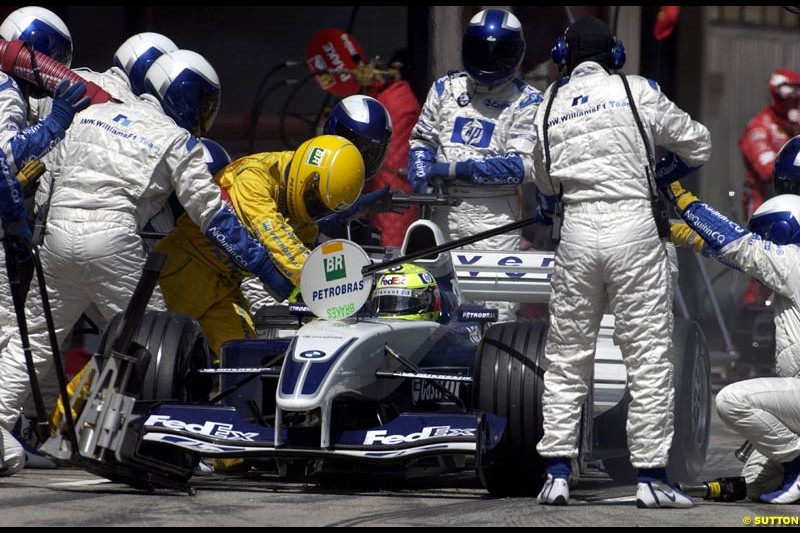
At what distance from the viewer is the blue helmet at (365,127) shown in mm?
9547

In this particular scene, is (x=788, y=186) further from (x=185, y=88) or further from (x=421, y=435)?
(x=185, y=88)

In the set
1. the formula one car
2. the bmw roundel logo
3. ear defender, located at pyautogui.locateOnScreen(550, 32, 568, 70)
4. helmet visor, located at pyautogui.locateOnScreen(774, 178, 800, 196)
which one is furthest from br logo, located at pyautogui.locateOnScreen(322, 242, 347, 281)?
helmet visor, located at pyautogui.locateOnScreen(774, 178, 800, 196)

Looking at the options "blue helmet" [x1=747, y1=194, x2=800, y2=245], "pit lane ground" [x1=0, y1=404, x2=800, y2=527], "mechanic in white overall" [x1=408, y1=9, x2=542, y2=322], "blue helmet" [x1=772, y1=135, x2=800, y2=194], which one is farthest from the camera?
"mechanic in white overall" [x1=408, y1=9, x2=542, y2=322]

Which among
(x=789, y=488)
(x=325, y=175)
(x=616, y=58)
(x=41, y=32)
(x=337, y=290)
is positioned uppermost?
(x=41, y=32)

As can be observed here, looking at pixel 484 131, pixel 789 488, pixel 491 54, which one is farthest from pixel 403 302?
pixel 491 54

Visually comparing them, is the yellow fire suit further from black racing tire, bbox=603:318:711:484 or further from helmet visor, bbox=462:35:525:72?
black racing tire, bbox=603:318:711:484

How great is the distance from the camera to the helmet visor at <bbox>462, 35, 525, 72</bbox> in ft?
33.5

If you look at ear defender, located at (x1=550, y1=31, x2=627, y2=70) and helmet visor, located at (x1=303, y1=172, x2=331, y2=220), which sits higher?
ear defender, located at (x1=550, y1=31, x2=627, y2=70)

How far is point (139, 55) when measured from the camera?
32.5 feet

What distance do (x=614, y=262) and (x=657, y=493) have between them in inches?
38.6

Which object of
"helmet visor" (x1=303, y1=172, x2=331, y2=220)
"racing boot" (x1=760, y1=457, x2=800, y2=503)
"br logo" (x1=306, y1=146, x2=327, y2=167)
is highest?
"br logo" (x1=306, y1=146, x2=327, y2=167)

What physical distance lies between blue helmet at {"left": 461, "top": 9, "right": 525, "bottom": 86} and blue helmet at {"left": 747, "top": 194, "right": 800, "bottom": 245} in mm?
2880

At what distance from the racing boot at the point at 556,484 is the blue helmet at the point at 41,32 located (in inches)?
161

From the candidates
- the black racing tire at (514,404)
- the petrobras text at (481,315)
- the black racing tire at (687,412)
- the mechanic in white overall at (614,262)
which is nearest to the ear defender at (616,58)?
the mechanic in white overall at (614,262)
